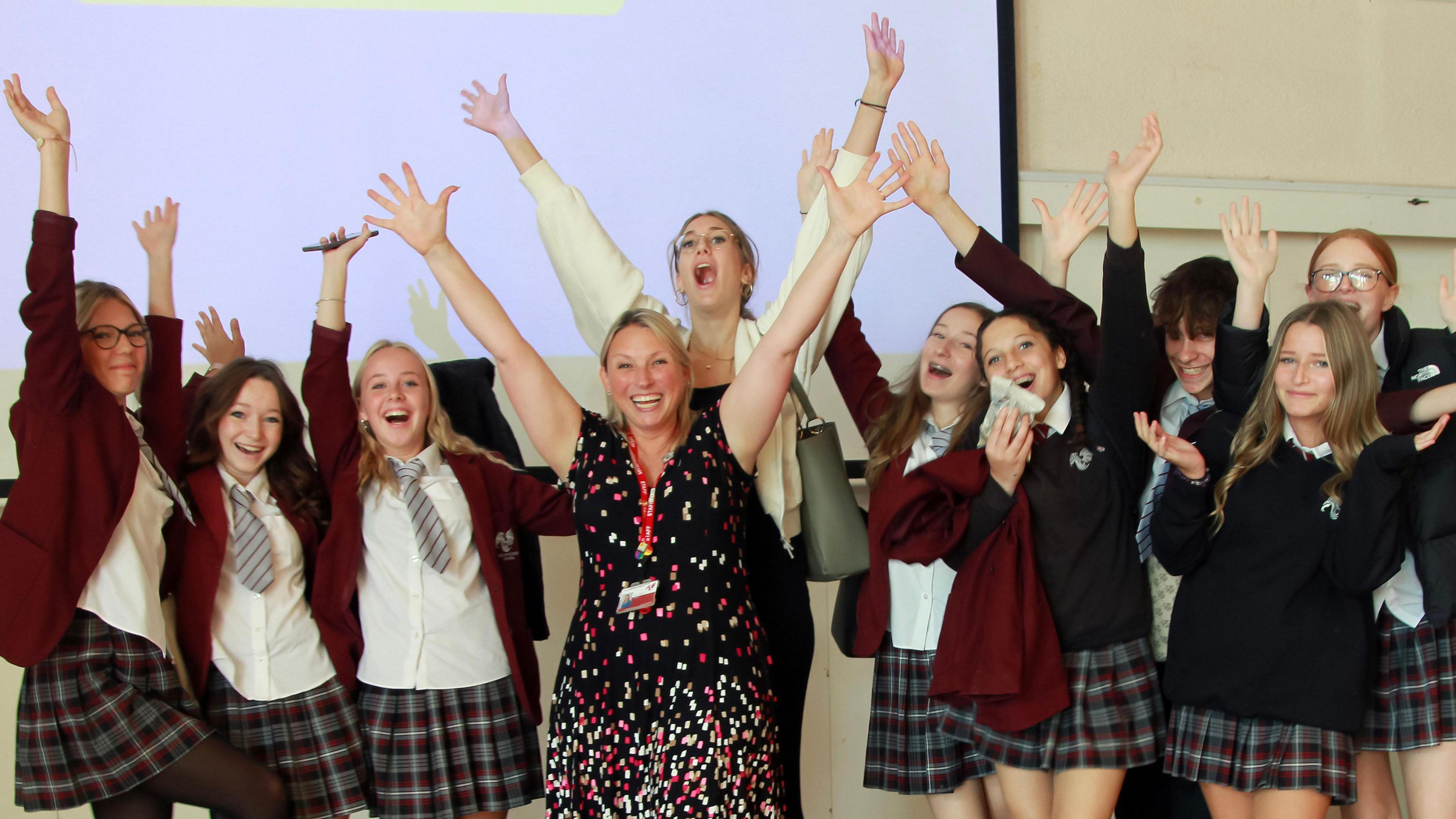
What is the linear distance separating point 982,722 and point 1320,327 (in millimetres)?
992

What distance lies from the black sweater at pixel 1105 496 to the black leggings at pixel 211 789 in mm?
1539

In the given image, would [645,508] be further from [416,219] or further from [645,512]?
[416,219]

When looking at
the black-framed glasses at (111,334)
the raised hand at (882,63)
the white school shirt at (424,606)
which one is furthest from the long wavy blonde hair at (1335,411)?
the black-framed glasses at (111,334)

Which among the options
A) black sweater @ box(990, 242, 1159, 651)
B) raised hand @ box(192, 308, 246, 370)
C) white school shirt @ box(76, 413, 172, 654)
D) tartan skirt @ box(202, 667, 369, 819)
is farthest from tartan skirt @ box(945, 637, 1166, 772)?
raised hand @ box(192, 308, 246, 370)

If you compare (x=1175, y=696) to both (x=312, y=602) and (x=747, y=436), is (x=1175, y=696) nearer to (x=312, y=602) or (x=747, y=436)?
(x=747, y=436)

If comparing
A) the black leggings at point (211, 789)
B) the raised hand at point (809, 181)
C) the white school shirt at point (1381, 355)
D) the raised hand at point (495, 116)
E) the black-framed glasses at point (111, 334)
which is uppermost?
the raised hand at point (495, 116)

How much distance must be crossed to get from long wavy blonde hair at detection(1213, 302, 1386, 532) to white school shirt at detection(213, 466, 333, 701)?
5.96ft

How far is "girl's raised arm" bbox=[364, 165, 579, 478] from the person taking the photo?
Answer: 198cm

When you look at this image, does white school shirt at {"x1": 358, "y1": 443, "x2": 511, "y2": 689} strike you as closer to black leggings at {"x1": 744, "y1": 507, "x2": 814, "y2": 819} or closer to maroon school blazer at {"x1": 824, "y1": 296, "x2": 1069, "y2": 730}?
black leggings at {"x1": 744, "y1": 507, "x2": 814, "y2": 819}

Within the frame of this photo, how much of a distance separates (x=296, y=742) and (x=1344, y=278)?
7.75 ft

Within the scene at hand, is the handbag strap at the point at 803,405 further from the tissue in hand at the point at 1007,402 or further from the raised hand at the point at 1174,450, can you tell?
the raised hand at the point at 1174,450

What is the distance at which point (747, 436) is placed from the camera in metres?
2.00

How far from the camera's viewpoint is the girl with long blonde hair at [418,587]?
2178mm

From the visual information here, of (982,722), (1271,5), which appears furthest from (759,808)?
(1271,5)
